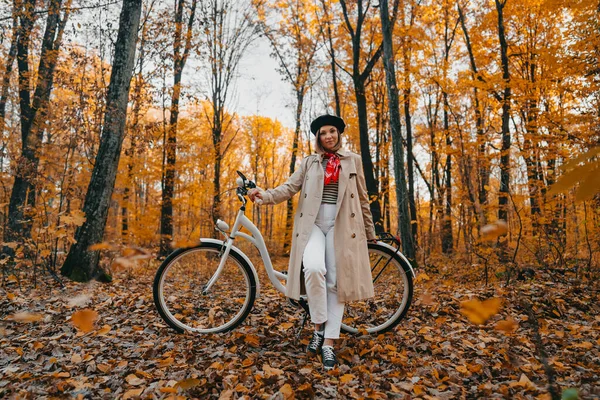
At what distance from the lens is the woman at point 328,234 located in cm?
294

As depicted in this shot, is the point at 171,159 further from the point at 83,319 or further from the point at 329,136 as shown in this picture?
the point at 83,319

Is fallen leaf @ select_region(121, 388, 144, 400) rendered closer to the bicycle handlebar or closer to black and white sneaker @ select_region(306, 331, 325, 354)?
black and white sneaker @ select_region(306, 331, 325, 354)

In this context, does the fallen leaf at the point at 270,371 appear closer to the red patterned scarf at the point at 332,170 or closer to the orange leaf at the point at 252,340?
the orange leaf at the point at 252,340

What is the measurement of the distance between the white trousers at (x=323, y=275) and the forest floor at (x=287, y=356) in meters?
0.32

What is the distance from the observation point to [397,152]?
723cm

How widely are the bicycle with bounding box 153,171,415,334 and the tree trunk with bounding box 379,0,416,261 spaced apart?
3291 millimetres

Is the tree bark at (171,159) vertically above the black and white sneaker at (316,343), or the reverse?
the tree bark at (171,159)

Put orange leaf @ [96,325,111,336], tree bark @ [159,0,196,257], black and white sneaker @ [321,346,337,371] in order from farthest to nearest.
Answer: tree bark @ [159,0,196,257] → orange leaf @ [96,325,111,336] → black and white sneaker @ [321,346,337,371]

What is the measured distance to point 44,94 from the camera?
383 inches

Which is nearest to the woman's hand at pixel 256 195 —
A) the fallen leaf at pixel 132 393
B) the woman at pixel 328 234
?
the woman at pixel 328 234

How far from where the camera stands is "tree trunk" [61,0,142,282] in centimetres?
559

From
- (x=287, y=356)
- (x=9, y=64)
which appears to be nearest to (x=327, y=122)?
(x=287, y=356)

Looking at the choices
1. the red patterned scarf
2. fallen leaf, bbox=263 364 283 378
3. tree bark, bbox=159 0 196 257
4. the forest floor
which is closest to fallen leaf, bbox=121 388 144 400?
the forest floor

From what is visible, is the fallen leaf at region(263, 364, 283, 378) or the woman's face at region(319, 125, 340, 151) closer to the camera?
the fallen leaf at region(263, 364, 283, 378)
